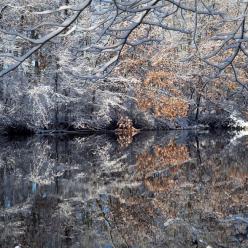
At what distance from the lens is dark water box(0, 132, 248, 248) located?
592 cm

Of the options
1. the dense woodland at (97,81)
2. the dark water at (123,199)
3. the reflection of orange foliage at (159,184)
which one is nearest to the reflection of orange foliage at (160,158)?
the dark water at (123,199)

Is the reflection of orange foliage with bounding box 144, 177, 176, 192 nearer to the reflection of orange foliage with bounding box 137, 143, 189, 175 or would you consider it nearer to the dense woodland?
the reflection of orange foliage with bounding box 137, 143, 189, 175

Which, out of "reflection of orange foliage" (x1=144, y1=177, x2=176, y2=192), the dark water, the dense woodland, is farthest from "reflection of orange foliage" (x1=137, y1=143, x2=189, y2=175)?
the dense woodland

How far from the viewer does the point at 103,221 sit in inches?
264

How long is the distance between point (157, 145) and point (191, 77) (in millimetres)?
8697

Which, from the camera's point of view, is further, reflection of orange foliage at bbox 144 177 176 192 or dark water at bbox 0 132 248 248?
reflection of orange foliage at bbox 144 177 176 192

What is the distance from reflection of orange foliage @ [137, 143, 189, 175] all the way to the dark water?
3cm

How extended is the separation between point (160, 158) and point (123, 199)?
18.1ft

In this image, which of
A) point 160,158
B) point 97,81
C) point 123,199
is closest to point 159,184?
point 123,199

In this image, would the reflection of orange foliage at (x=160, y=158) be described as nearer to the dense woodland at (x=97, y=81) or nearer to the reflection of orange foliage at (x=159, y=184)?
the reflection of orange foliage at (x=159, y=184)

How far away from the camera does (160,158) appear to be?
44.2ft

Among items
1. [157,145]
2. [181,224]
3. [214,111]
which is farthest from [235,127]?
[181,224]

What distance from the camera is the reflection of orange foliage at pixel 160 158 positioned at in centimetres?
1167

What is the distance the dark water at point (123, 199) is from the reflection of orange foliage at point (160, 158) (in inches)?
1.1
